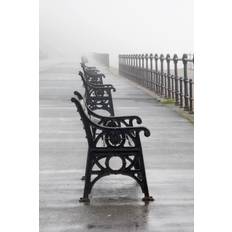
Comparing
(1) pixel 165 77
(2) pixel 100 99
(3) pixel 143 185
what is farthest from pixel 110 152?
(1) pixel 165 77

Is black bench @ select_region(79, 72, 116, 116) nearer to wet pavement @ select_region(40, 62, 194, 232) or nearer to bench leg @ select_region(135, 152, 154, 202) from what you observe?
wet pavement @ select_region(40, 62, 194, 232)

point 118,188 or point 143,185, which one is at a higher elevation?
point 143,185

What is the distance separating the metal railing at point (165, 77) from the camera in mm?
14375

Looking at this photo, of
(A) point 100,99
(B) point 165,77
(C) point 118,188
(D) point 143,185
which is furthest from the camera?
(B) point 165,77

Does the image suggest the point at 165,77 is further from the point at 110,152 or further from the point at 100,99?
the point at 110,152

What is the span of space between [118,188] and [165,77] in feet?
37.9

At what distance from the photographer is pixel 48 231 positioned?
543 cm

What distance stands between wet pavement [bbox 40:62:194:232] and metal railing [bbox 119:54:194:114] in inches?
79.1

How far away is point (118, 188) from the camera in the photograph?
6.95 meters

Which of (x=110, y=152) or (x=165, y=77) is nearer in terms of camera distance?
(x=110, y=152)

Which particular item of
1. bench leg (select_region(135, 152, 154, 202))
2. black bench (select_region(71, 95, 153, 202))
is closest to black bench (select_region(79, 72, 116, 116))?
black bench (select_region(71, 95, 153, 202))
